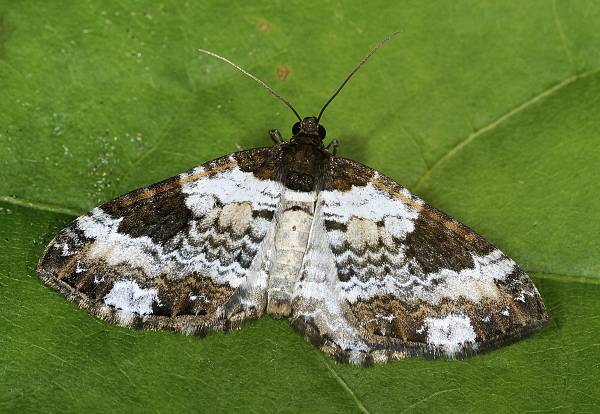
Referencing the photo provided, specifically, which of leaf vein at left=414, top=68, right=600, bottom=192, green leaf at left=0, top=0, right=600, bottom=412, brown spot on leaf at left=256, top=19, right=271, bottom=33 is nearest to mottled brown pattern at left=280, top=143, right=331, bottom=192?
green leaf at left=0, top=0, right=600, bottom=412

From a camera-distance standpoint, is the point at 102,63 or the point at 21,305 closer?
the point at 21,305

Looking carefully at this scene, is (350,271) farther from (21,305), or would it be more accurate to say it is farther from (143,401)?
(21,305)

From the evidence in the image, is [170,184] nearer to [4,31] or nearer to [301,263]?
[301,263]

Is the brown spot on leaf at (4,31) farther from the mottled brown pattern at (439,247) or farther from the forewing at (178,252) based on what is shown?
the mottled brown pattern at (439,247)

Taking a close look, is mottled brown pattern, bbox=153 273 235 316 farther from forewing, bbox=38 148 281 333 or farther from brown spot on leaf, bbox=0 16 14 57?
brown spot on leaf, bbox=0 16 14 57

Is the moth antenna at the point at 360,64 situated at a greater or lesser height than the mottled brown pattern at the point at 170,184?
greater

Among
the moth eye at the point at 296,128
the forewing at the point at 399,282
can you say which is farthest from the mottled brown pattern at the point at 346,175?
the moth eye at the point at 296,128

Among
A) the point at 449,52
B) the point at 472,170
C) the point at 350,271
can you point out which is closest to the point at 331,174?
the point at 350,271
